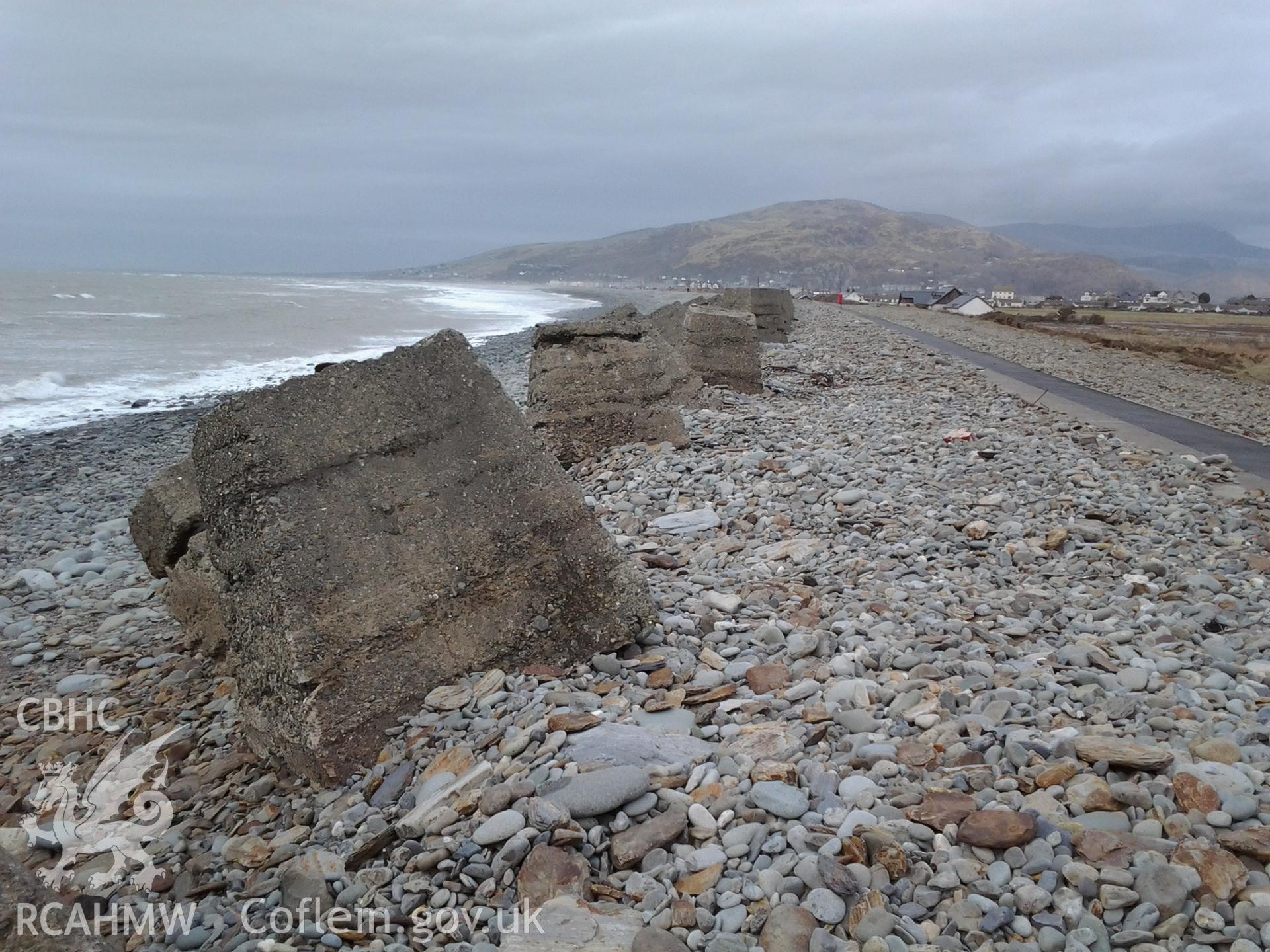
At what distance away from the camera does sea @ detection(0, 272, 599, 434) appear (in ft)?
67.1

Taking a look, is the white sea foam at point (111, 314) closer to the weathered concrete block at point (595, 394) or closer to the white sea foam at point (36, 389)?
the white sea foam at point (36, 389)

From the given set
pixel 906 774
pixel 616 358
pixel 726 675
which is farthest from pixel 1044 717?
pixel 616 358

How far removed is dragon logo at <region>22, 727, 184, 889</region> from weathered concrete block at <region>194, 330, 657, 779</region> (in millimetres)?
627

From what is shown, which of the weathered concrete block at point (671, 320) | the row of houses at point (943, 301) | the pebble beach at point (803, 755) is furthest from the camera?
the row of houses at point (943, 301)

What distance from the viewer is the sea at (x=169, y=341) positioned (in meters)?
20.4

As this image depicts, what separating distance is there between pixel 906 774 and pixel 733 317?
37.4 feet

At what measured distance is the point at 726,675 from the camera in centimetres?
450

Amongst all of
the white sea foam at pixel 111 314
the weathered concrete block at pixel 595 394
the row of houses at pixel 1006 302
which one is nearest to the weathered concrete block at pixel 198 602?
the weathered concrete block at pixel 595 394

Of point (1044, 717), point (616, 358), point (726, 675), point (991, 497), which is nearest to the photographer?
point (1044, 717)

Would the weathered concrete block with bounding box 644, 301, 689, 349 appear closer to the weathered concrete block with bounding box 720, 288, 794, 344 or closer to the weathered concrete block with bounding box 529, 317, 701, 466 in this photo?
the weathered concrete block with bounding box 720, 288, 794, 344

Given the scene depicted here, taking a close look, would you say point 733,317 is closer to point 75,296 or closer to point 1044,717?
point 1044,717

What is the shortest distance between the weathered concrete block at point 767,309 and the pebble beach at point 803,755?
1780cm

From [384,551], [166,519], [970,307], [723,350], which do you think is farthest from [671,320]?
[970,307]

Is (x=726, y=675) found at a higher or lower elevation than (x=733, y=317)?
lower
